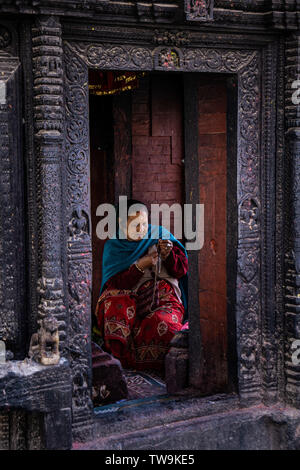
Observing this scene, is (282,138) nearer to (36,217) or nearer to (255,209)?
(255,209)

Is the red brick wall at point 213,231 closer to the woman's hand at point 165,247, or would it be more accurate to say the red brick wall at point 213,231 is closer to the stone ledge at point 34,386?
the woman's hand at point 165,247

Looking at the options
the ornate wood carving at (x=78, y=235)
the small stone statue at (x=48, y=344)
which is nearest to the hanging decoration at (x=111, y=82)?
the ornate wood carving at (x=78, y=235)

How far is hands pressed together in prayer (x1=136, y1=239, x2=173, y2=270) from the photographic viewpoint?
6.16m

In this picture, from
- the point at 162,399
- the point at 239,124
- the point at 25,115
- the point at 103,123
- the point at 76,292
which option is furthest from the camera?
the point at 103,123

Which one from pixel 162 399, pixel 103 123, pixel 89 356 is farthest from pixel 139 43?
pixel 103 123

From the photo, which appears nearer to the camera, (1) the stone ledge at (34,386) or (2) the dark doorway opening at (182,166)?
(1) the stone ledge at (34,386)

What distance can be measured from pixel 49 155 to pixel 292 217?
5.84 feet

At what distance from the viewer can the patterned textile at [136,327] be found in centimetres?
592

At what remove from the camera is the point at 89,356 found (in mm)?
4184

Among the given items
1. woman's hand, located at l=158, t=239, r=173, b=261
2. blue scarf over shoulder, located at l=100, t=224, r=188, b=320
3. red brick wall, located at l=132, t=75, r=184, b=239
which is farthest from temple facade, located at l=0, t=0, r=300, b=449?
red brick wall, located at l=132, t=75, r=184, b=239

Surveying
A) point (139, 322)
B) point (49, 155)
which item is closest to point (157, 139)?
point (139, 322)

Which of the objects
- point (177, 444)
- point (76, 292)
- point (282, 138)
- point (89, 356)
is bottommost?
point (177, 444)

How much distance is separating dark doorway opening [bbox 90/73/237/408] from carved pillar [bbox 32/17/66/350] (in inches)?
51.9
